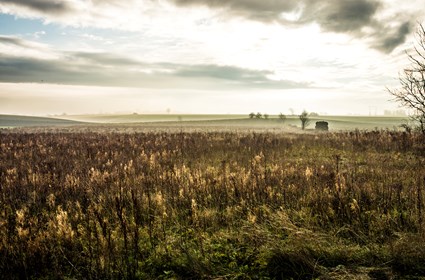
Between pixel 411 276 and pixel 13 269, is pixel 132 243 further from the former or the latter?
pixel 411 276

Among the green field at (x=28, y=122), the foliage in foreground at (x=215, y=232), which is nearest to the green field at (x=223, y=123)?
the green field at (x=28, y=122)

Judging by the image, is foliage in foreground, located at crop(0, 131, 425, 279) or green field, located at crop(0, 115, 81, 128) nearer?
foliage in foreground, located at crop(0, 131, 425, 279)

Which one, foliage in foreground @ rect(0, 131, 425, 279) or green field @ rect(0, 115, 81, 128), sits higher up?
green field @ rect(0, 115, 81, 128)

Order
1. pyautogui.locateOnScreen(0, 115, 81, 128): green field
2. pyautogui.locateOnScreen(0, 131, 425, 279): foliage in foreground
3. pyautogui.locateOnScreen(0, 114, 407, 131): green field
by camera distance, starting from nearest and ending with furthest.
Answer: pyautogui.locateOnScreen(0, 131, 425, 279): foliage in foreground, pyautogui.locateOnScreen(0, 114, 407, 131): green field, pyautogui.locateOnScreen(0, 115, 81, 128): green field

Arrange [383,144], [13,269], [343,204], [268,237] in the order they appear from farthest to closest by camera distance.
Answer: [383,144], [343,204], [268,237], [13,269]

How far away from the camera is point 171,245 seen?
4566 millimetres

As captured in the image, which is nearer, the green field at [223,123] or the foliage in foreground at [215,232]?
the foliage in foreground at [215,232]

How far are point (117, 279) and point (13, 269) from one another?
5.04ft

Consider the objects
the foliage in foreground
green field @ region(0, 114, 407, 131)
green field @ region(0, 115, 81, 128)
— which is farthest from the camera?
green field @ region(0, 115, 81, 128)

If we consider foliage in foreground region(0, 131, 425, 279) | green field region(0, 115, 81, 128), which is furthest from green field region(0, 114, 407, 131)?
foliage in foreground region(0, 131, 425, 279)

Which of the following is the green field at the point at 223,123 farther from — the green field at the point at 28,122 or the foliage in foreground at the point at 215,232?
the foliage in foreground at the point at 215,232

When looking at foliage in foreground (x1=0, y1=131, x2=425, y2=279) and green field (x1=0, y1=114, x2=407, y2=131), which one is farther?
green field (x1=0, y1=114, x2=407, y2=131)

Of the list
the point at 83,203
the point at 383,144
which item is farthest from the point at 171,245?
the point at 383,144

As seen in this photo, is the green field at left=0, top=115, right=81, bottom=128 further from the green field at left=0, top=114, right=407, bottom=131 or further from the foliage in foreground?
the foliage in foreground
